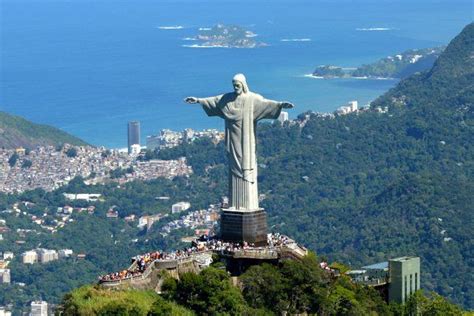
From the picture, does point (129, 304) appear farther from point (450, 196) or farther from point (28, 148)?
point (28, 148)

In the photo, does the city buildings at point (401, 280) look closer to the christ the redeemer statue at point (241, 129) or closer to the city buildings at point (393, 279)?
the city buildings at point (393, 279)

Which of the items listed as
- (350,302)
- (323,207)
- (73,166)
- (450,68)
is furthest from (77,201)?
(350,302)

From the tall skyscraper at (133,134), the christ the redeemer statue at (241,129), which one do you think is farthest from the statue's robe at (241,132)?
the tall skyscraper at (133,134)

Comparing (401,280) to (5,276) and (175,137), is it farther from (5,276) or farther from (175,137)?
(175,137)

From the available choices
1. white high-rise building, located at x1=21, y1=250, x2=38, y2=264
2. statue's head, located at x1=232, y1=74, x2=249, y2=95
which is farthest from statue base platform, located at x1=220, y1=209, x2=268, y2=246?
white high-rise building, located at x1=21, y1=250, x2=38, y2=264

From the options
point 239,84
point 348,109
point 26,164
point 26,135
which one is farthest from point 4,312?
point 348,109
